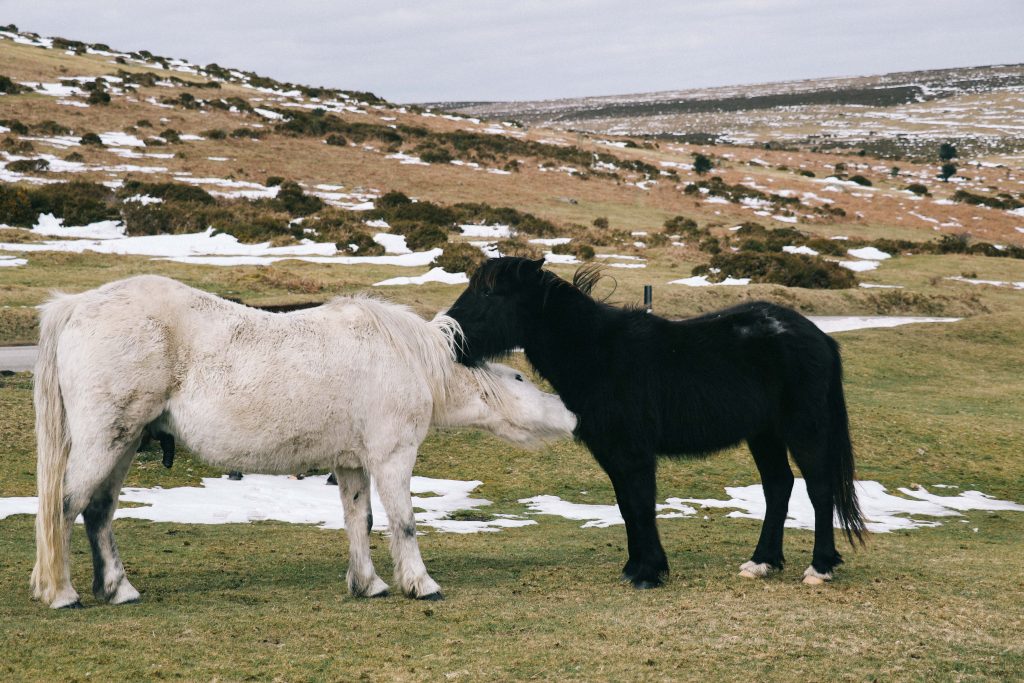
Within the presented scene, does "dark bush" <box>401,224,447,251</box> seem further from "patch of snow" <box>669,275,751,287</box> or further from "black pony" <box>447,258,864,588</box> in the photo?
"black pony" <box>447,258,864,588</box>

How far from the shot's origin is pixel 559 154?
68000 millimetres

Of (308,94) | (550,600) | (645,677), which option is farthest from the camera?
(308,94)

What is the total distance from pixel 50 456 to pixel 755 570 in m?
5.56

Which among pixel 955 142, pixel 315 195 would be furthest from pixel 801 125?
pixel 315 195

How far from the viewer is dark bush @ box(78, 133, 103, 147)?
4925 cm

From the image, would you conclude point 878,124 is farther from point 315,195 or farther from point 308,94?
point 315,195

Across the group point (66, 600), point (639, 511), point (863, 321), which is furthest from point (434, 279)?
point (66, 600)

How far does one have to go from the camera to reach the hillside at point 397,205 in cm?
3088

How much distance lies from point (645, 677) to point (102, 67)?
73899 mm

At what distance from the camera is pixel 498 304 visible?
310 inches

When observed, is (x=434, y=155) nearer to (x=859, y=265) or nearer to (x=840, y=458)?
(x=859, y=265)

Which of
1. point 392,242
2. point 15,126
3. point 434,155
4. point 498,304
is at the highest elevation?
point 15,126

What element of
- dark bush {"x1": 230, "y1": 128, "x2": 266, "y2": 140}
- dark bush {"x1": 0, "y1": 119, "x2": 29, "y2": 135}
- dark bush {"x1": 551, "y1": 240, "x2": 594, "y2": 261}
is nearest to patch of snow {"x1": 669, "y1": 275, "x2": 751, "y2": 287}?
dark bush {"x1": 551, "y1": 240, "x2": 594, "y2": 261}

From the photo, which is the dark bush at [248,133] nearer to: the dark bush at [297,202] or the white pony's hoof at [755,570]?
the dark bush at [297,202]
